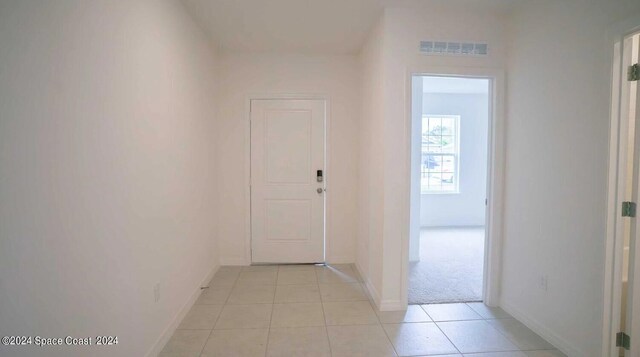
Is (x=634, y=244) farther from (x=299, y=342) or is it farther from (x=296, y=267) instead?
(x=296, y=267)

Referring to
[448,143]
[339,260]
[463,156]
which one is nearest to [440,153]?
[448,143]

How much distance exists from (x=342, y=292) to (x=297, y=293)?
45 cm

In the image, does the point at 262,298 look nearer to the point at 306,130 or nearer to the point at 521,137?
the point at 306,130

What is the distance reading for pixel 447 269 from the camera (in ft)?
12.1

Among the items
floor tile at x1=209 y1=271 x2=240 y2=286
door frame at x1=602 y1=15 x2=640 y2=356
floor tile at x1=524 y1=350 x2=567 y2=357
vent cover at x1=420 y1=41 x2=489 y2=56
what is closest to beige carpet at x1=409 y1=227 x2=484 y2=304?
floor tile at x1=524 y1=350 x2=567 y2=357

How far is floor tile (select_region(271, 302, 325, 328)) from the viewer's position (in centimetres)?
245

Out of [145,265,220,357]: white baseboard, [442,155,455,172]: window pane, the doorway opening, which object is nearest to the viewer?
[145,265,220,357]: white baseboard

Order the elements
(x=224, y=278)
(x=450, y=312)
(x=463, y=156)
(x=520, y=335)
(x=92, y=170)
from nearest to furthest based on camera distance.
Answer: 1. (x=92, y=170)
2. (x=520, y=335)
3. (x=450, y=312)
4. (x=224, y=278)
5. (x=463, y=156)

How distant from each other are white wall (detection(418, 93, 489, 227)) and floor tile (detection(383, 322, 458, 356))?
4070 millimetres

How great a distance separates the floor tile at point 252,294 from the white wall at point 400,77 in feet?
3.51

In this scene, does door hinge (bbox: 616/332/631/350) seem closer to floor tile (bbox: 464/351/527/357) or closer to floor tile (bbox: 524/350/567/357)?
floor tile (bbox: 524/350/567/357)

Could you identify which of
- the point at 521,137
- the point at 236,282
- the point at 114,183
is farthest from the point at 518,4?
the point at 236,282

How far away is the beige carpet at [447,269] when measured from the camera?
9.74 feet

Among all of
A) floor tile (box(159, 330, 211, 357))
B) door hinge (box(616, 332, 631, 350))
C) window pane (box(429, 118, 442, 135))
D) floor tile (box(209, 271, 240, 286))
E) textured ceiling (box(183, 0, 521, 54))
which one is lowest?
floor tile (box(159, 330, 211, 357))
